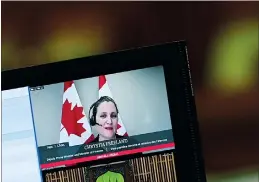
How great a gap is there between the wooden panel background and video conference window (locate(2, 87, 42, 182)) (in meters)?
0.04

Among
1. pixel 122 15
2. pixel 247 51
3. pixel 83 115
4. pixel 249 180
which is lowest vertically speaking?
pixel 249 180

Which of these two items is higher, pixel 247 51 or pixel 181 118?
pixel 247 51

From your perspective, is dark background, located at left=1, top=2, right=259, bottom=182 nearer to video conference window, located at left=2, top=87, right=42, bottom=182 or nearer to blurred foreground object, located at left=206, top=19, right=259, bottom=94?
blurred foreground object, located at left=206, top=19, right=259, bottom=94

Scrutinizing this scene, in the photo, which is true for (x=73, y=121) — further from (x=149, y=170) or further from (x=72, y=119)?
(x=149, y=170)

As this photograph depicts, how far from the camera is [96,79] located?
71 cm

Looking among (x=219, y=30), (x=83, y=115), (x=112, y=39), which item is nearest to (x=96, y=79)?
(x=83, y=115)

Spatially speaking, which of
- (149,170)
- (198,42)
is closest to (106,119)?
(149,170)

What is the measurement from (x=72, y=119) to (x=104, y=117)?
54mm

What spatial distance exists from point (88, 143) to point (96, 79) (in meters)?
0.11

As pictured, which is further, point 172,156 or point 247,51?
point 247,51

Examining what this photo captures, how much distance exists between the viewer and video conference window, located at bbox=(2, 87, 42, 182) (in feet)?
2.35

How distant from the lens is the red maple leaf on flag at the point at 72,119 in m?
0.71

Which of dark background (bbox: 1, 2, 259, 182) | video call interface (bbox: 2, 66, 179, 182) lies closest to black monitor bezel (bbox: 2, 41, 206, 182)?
video call interface (bbox: 2, 66, 179, 182)

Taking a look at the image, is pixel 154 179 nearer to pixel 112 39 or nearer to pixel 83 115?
pixel 83 115
